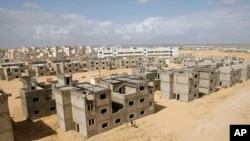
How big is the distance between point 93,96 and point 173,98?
76.1 ft

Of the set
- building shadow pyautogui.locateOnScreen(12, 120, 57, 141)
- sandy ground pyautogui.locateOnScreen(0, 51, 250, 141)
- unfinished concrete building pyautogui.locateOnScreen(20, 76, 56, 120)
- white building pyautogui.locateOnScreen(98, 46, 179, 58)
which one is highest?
white building pyautogui.locateOnScreen(98, 46, 179, 58)

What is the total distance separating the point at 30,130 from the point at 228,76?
4848 centimetres

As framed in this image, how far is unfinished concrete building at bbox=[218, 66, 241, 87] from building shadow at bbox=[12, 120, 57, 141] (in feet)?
149

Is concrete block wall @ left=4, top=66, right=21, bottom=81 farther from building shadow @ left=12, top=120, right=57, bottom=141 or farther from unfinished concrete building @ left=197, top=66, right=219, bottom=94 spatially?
unfinished concrete building @ left=197, top=66, right=219, bottom=94

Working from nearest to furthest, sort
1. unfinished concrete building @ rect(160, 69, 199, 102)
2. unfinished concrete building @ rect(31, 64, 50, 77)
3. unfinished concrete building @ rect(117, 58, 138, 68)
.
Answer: unfinished concrete building @ rect(160, 69, 199, 102) < unfinished concrete building @ rect(31, 64, 50, 77) < unfinished concrete building @ rect(117, 58, 138, 68)

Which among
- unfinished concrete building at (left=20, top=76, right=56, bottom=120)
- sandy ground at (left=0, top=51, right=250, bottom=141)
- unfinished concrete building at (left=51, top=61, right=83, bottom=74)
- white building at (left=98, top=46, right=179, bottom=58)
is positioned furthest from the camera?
white building at (left=98, top=46, right=179, bottom=58)

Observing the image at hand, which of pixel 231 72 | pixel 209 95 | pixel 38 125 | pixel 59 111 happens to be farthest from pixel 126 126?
pixel 231 72

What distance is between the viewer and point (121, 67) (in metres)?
104

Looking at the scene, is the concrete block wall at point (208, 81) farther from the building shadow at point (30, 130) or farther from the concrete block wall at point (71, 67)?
the concrete block wall at point (71, 67)

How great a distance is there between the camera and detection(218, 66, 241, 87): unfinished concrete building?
55.8 metres

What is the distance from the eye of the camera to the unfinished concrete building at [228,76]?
183 feet

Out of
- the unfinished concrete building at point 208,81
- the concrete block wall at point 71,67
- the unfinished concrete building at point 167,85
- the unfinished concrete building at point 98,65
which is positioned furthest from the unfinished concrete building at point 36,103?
the unfinished concrete building at point 98,65

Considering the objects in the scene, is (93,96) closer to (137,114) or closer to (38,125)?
(137,114)

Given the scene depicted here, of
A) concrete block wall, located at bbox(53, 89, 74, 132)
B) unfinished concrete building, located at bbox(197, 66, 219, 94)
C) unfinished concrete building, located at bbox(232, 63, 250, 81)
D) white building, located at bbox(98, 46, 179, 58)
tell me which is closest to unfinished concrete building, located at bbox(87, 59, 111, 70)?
white building, located at bbox(98, 46, 179, 58)
